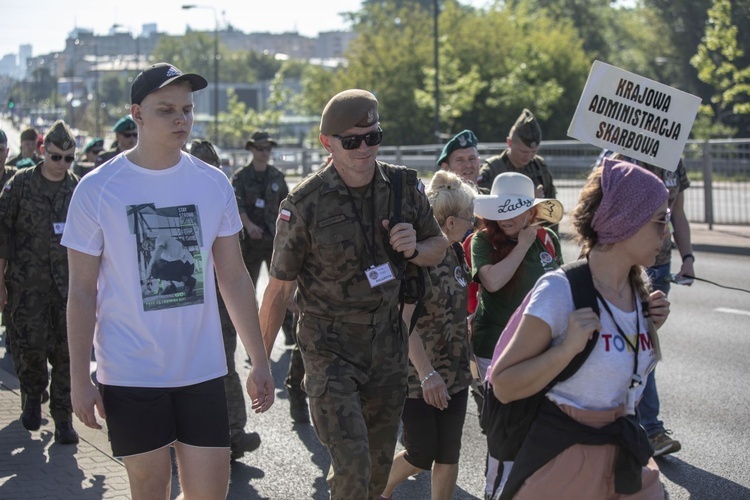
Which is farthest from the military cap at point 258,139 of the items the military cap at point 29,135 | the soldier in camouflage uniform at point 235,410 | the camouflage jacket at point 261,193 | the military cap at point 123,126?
the soldier in camouflage uniform at point 235,410

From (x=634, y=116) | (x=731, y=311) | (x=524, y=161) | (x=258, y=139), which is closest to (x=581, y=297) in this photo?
(x=634, y=116)

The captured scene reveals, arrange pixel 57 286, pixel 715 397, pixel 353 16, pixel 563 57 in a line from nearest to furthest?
pixel 57 286
pixel 715 397
pixel 563 57
pixel 353 16

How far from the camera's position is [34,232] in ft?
23.2

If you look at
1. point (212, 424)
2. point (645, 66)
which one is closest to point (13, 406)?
point (212, 424)

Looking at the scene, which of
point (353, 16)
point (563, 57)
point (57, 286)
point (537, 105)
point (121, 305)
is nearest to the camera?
point (121, 305)

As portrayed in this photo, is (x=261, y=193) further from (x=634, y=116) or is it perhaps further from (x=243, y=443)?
(x=634, y=116)

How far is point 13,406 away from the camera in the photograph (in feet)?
26.0

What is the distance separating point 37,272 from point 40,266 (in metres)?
0.05

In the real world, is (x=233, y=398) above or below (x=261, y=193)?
below

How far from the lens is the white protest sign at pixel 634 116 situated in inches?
249

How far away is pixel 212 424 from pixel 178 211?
82 cm

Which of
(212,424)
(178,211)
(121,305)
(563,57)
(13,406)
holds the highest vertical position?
(563,57)

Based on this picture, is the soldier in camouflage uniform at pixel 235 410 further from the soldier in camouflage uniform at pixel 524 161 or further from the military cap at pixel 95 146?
the military cap at pixel 95 146

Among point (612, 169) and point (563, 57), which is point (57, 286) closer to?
point (612, 169)
